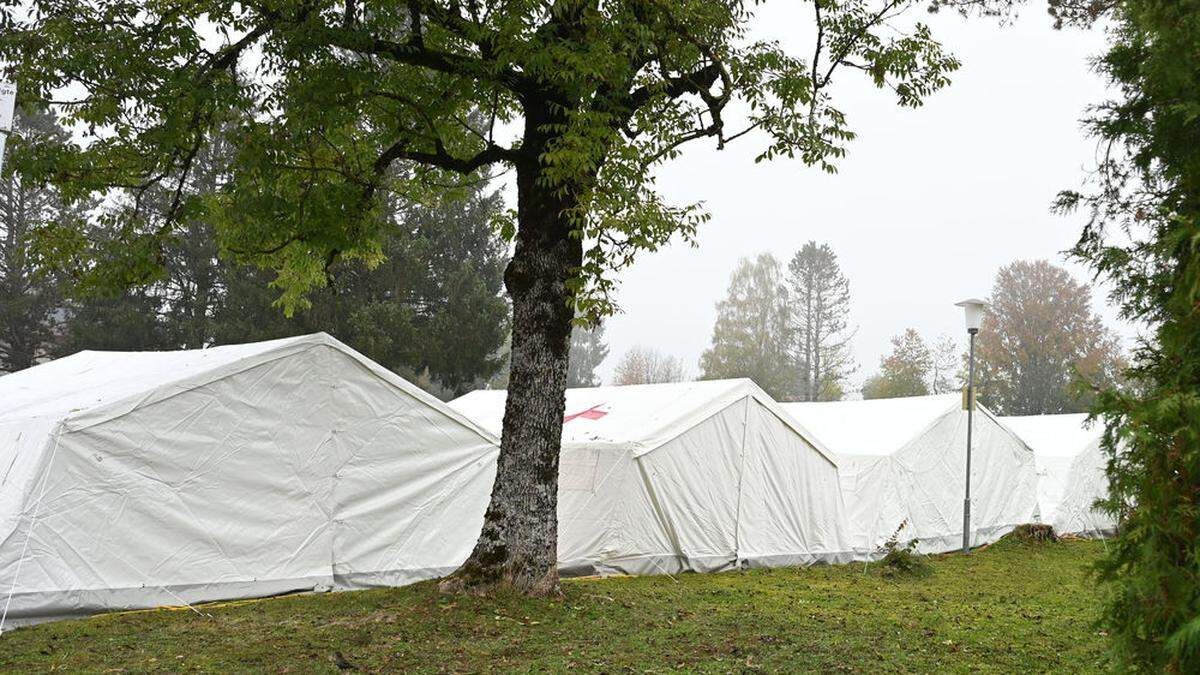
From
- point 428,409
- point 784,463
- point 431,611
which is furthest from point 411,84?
point 784,463

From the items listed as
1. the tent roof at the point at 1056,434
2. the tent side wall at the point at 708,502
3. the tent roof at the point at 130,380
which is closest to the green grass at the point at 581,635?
the tent side wall at the point at 708,502

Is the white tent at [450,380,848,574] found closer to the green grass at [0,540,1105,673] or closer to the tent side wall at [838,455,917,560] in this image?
the tent side wall at [838,455,917,560]

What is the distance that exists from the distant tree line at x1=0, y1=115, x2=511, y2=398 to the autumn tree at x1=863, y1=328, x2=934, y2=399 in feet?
76.3

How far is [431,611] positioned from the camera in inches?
282

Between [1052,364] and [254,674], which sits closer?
[254,674]

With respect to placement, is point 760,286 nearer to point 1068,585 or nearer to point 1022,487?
point 1022,487

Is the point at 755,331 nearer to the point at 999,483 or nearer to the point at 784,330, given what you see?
the point at 784,330

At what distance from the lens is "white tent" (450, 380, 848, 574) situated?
10953mm

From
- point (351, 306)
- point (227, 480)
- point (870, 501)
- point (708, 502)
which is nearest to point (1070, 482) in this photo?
point (870, 501)

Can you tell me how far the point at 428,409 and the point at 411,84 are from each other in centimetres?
325

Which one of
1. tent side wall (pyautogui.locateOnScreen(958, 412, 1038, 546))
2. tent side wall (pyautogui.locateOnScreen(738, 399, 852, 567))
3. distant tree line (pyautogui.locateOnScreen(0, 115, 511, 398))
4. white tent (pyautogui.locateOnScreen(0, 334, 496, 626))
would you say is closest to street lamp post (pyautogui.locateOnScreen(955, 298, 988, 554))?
tent side wall (pyautogui.locateOnScreen(958, 412, 1038, 546))

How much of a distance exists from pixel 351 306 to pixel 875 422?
573 inches

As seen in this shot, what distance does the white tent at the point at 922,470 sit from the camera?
14.1 m

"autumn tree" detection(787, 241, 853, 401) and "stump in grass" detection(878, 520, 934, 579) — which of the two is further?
"autumn tree" detection(787, 241, 853, 401)
